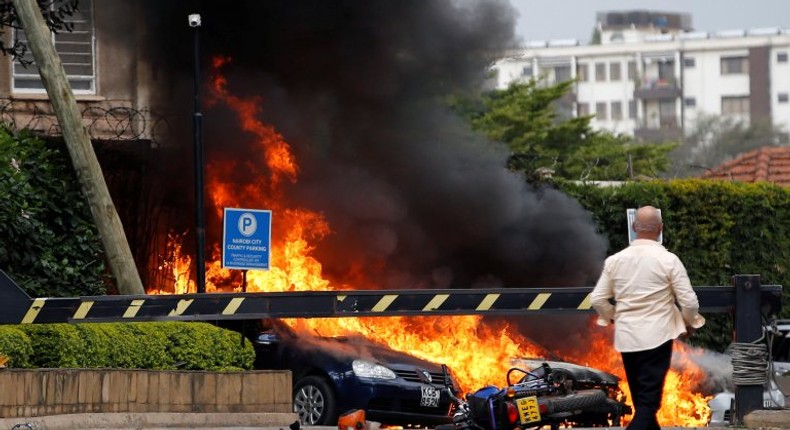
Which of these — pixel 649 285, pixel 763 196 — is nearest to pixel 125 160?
pixel 763 196

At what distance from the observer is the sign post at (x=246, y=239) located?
1611cm

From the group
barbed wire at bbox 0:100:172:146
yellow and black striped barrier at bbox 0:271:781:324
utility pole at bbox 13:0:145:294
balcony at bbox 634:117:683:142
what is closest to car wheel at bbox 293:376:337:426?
yellow and black striped barrier at bbox 0:271:781:324

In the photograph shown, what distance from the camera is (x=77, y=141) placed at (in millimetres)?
14703

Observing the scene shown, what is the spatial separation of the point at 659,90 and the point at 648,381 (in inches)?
3858

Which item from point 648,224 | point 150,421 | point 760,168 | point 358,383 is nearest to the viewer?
point 648,224

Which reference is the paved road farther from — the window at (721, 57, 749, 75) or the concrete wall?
the window at (721, 57, 749, 75)

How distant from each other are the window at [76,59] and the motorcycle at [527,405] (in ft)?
39.5

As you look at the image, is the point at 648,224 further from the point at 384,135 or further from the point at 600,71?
the point at 600,71

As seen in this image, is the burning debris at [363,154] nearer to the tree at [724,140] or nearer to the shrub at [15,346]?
the shrub at [15,346]

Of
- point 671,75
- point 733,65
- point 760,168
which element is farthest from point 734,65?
point 760,168

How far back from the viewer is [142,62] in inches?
823

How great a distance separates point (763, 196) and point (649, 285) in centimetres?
1528

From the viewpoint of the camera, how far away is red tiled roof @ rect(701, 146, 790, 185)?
29.6 meters

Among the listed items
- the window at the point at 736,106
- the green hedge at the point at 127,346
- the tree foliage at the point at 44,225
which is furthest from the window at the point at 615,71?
the green hedge at the point at 127,346
